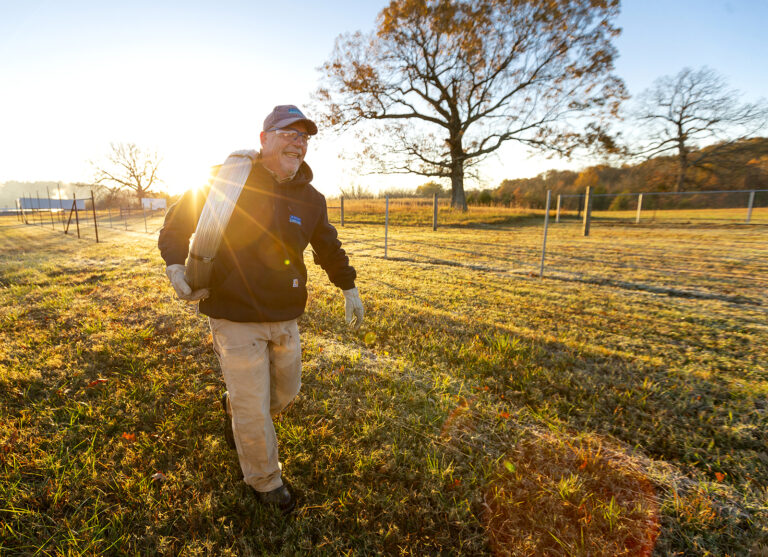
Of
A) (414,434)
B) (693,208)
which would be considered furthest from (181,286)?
(693,208)

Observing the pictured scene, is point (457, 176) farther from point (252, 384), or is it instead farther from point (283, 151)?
point (252, 384)

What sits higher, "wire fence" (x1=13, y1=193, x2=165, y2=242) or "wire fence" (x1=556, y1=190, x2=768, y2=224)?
"wire fence" (x1=556, y1=190, x2=768, y2=224)

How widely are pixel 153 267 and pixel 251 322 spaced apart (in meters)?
8.59

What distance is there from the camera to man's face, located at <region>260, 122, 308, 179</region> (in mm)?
1798

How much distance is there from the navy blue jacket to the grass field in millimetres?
1076

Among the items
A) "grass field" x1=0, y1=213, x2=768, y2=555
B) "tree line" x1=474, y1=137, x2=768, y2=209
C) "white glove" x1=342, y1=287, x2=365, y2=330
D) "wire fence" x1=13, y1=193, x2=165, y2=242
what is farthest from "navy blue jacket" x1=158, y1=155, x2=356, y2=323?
"tree line" x1=474, y1=137, x2=768, y2=209

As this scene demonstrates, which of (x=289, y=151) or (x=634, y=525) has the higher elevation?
(x=289, y=151)

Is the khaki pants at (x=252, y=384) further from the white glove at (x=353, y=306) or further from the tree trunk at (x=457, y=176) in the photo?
the tree trunk at (x=457, y=176)

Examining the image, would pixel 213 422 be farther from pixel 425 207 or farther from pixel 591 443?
pixel 425 207

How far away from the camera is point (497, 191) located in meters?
40.2

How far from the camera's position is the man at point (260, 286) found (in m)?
1.69

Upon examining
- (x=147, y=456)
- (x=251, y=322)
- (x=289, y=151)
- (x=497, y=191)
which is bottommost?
(x=147, y=456)

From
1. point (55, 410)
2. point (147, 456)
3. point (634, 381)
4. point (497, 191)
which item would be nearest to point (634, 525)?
point (634, 381)

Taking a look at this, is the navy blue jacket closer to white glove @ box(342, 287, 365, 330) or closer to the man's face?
the man's face
